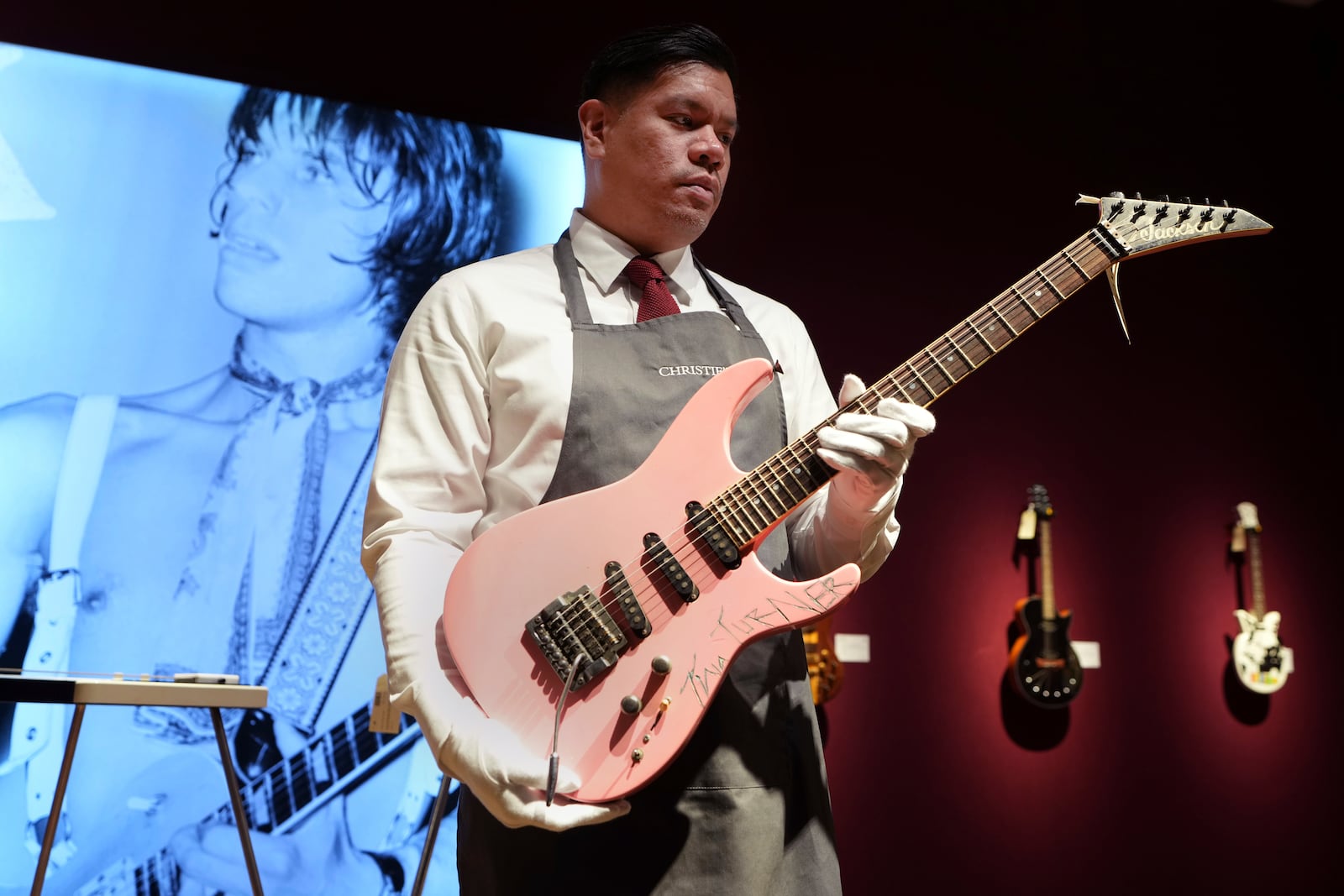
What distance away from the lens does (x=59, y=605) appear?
2551mm

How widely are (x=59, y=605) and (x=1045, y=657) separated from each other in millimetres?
2976

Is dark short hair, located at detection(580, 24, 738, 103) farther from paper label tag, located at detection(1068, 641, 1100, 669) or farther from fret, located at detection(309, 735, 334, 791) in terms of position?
paper label tag, located at detection(1068, 641, 1100, 669)

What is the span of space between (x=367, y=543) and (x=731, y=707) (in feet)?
1.60

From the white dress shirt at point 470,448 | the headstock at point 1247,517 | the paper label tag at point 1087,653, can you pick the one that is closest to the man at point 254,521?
the white dress shirt at point 470,448

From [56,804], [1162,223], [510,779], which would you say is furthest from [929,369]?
[56,804]

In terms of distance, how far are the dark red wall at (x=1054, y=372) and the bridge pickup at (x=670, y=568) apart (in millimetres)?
2299

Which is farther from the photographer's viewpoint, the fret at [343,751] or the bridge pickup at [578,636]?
the fret at [343,751]

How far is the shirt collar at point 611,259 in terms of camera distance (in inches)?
59.9

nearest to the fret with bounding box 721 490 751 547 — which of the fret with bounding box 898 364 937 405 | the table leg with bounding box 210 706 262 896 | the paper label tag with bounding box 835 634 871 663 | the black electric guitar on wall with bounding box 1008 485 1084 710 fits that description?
the fret with bounding box 898 364 937 405

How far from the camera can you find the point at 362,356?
9.45 feet

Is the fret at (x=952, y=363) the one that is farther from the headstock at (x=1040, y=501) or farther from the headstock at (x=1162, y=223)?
the headstock at (x=1040, y=501)

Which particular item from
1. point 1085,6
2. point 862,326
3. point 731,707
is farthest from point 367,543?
point 1085,6

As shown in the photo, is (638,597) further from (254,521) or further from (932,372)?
(254,521)

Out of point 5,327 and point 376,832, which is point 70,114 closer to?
point 5,327
